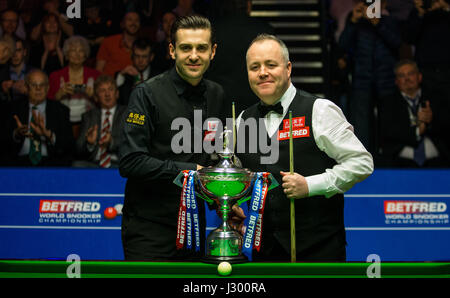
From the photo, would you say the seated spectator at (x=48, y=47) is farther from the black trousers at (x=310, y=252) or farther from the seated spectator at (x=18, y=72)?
the black trousers at (x=310, y=252)

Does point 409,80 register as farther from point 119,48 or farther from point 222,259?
point 222,259

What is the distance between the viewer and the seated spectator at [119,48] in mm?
5484

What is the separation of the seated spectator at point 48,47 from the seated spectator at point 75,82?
0.14m

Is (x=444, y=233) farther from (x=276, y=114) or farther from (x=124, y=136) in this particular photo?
(x=124, y=136)

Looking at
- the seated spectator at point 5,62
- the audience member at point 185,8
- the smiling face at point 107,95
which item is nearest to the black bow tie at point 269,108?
the smiling face at point 107,95

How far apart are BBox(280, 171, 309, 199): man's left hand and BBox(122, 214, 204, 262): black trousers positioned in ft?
1.98

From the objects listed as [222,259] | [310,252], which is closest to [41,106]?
[310,252]

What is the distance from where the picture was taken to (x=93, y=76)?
5.38m

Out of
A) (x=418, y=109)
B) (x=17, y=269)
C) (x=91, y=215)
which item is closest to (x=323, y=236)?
(x=17, y=269)

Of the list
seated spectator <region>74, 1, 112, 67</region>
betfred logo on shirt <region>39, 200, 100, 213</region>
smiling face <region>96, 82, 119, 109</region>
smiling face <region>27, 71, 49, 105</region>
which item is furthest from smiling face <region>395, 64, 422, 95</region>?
smiling face <region>27, 71, 49, 105</region>

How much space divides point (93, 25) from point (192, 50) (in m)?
3.60

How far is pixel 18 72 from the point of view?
5555 mm

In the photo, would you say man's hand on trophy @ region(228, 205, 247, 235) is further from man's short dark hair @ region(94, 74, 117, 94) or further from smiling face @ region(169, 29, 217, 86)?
man's short dark hair @ region(94, 74, 117, 94)

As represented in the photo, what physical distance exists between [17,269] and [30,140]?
321 cm
